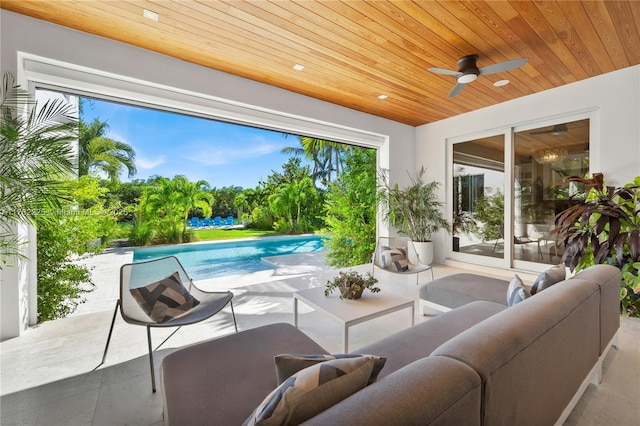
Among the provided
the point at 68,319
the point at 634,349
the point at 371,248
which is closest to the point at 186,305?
the point at 68,319

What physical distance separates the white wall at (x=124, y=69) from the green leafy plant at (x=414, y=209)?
155 centimetres

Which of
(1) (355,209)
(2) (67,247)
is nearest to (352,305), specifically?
(2) (67,247)

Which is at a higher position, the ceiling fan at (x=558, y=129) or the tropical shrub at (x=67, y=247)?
the ceiling fan at (x=558, y=129)

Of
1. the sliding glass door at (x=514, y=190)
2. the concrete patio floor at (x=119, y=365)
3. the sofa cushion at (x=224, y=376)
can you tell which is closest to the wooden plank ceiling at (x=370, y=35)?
the sliding glass door at (x=514, y=190)

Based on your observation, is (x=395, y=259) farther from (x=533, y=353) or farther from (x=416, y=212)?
(x=533, y=353)

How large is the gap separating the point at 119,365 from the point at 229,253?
242 inches

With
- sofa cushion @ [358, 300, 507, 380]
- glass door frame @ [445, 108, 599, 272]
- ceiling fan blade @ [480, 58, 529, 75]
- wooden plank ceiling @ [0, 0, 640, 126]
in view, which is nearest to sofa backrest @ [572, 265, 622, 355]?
sofa cushion @ [358, 300, 507, 380]

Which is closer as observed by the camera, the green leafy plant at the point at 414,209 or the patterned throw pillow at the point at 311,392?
the patterned throw pillow at the point at 311,392

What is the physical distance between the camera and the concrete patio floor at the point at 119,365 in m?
1.58

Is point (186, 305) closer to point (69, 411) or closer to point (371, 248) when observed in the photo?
point (69, 411)

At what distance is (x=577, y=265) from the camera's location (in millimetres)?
3184

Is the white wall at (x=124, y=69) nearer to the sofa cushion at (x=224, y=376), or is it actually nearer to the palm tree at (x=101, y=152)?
the sofa cushion at (x=224, y=376)

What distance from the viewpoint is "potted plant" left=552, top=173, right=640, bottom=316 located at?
2.68 m

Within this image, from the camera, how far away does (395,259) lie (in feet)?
12.2
